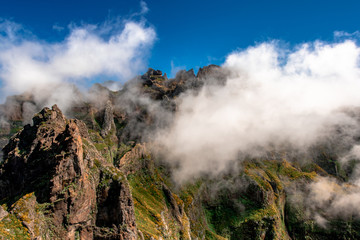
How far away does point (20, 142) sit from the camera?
105 metres

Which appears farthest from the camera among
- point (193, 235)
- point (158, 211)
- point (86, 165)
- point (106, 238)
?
point (193, 235)

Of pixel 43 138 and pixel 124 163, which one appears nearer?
pixel 43 138

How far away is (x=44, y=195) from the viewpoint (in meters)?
68.3

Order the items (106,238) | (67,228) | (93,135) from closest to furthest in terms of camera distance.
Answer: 1. (67,228)
2. (106,238)
3. (93,135)

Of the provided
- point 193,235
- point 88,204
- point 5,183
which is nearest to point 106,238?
point 88,204

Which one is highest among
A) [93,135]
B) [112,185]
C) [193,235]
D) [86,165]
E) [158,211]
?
[93,135]

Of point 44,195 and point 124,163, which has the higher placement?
point 124,163

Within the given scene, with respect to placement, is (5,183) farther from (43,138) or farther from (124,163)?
(124,163)

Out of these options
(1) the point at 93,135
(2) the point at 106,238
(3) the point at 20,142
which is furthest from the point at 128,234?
(1) the point at 93,135

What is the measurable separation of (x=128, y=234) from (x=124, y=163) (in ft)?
340

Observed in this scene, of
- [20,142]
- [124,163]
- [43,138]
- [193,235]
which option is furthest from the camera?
[124,163]

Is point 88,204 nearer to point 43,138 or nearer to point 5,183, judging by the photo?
point 43,138

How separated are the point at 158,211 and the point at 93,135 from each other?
97.7 m

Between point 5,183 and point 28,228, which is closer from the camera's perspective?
point 28,228
